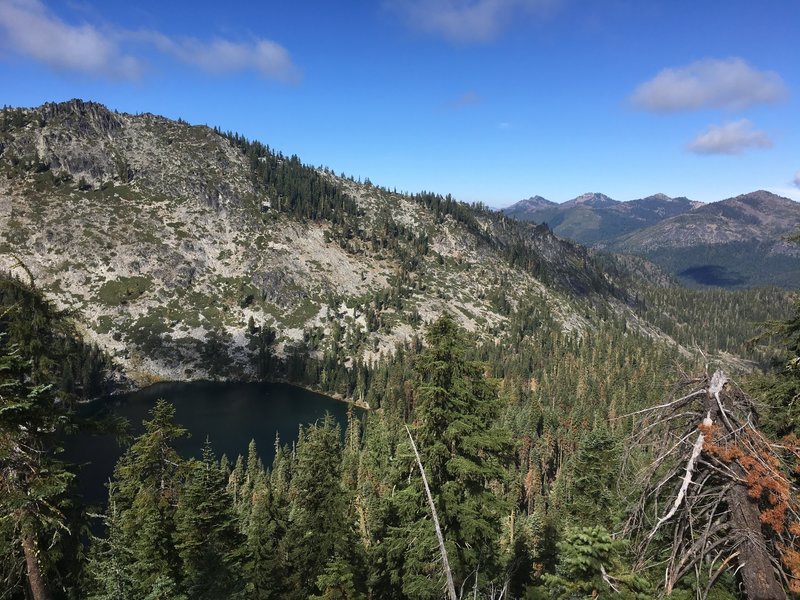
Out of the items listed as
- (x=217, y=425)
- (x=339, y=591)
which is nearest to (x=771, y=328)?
(x=339, y=591)

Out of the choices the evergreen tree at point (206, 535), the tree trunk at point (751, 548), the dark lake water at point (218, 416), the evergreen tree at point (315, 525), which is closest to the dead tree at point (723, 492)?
the tree trunk at point (751, 548)

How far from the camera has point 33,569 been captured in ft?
41.4

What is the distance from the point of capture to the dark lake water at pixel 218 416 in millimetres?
125131

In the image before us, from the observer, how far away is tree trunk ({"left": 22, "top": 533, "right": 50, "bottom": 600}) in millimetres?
12445

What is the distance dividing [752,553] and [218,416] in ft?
573

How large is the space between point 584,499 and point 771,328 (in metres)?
28.3

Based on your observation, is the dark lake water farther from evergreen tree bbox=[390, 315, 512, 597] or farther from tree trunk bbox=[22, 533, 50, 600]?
evergreen tree bbox=[390, 315, 512, 597]

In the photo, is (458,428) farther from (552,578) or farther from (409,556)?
(552,578)

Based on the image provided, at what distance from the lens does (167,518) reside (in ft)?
91.1

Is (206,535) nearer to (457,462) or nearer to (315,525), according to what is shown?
(315,525)

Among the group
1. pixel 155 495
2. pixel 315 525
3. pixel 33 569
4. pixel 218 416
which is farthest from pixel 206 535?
pixel 218 416

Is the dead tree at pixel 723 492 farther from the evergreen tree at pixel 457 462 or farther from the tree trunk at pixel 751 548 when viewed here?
the evergreen tree at pixel 457 462

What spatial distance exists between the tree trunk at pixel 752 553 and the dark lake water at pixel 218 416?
12372cm

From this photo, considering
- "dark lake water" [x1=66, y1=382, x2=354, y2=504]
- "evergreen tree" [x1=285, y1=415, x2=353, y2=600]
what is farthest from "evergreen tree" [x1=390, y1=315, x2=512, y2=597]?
"dark lake water" [x1=66, y1=382, x2=354, y2=504]
